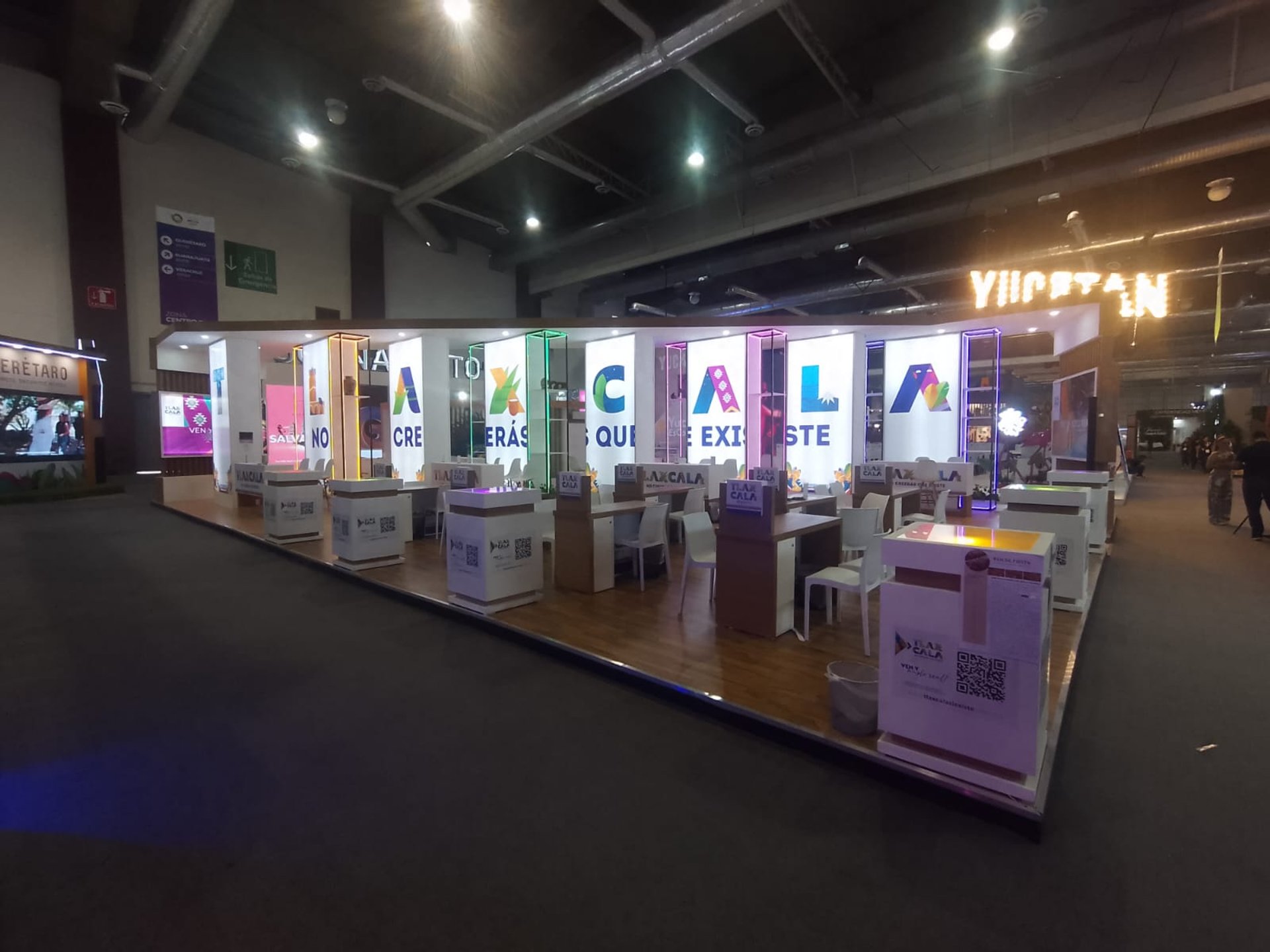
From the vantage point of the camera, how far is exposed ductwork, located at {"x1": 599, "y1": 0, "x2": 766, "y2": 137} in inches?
243

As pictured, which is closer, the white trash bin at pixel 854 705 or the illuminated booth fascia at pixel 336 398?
the white trash bin at pixel 854 705

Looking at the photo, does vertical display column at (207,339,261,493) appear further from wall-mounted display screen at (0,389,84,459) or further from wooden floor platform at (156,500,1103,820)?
wooden floor platform at (156,500,1103,820)

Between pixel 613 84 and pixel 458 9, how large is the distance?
1.80 meters

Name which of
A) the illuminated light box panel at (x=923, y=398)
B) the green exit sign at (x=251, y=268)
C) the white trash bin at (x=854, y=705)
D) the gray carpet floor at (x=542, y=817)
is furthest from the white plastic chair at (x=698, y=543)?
Result: the green exit sign at (x=251, y=268)

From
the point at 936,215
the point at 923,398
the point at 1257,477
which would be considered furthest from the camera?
the point at 923,398

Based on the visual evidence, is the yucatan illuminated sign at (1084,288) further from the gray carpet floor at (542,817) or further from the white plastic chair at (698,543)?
the white plastic chair at (698,543)

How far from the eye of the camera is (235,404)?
1049cm

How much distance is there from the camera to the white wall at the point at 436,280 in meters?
14.8

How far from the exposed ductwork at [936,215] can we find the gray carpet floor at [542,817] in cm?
596

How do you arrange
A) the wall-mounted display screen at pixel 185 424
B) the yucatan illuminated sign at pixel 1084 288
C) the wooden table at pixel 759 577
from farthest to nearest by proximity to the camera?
1. the wall-mounted display screen at pixel 185 424
2. the yucatan illuminated sign at pixel 1084 288
3. the wooden table at pixel 759 577

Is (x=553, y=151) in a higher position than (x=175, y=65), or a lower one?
lower

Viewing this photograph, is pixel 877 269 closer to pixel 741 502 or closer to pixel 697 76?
pixel 697 76

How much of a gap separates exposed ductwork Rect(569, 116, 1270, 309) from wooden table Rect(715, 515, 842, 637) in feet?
A: 22.7

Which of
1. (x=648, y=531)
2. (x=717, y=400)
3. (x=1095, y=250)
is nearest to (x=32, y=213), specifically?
(x=717, y=400)
